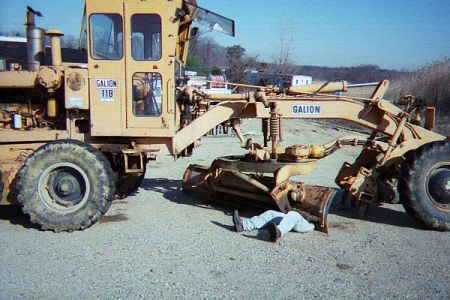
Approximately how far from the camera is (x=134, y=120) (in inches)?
249

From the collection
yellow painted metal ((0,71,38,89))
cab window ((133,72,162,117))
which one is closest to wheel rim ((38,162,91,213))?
cab window ((133,72,162,117))

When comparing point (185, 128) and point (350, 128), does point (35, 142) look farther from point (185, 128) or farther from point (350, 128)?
point (350, 128)

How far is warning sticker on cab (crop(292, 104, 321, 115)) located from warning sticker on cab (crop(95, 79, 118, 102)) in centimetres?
268

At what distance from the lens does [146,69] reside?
6.19 meters

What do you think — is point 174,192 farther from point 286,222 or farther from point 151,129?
point 286,222

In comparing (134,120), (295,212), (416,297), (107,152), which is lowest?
(416,297)

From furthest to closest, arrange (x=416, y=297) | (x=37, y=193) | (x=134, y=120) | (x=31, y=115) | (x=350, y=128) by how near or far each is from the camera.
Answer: (x=350, y=128) < (x=31, y=115) < (x=134, y=120) < (x=37, y=193) < (x=416, y=297)

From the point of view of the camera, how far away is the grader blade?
6.05 meters

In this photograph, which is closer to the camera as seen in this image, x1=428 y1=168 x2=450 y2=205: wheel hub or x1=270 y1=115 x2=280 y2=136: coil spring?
x1=428 y1=168 x2=450 y2=205: wheel hub

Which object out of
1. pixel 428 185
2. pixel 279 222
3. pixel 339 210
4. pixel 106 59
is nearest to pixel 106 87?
pixel 106 59

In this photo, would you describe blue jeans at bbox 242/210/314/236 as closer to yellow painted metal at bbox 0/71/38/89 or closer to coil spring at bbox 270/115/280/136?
coil spring at bbox 270/115/280/136

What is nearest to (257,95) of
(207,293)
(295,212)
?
(295,212)

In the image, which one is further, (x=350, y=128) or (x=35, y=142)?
(x=350, y=128)

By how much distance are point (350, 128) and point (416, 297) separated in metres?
19.4
